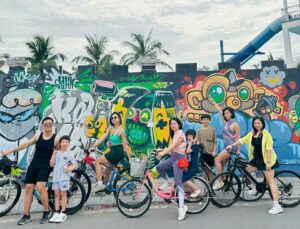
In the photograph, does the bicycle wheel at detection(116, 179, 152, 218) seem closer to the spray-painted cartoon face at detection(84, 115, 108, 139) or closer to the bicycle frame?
the bicycle frame

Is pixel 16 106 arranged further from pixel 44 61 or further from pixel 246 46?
pixel 44 61

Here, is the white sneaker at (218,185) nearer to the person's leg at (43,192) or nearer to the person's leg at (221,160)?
the person's leg at (221,160)

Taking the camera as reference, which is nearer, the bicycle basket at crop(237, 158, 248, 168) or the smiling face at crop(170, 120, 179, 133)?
the smiling face at crop(170, 120, 179, 133)

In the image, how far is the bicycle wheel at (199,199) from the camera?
5264mm

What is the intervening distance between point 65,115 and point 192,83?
143 inches

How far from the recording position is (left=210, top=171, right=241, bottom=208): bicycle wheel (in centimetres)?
562

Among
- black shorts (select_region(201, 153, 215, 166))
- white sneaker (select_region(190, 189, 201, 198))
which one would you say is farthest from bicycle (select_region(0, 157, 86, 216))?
black shorts (select_region(201, 153, 215, 166))

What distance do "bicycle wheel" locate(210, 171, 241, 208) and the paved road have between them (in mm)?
167

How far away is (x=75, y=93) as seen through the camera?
8.18 metres

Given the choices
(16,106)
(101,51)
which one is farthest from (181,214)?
(101,51)

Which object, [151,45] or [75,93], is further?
[151,45]

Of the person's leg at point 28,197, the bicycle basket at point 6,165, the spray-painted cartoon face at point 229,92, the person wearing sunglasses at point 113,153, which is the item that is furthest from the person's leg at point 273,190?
the bicycle basket at point 6,165

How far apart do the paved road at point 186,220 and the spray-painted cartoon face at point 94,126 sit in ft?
9.51

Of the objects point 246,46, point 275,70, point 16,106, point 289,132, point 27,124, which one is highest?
point 246,46
